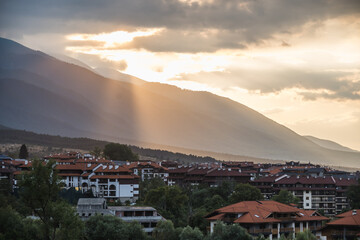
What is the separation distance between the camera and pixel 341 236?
72.3m

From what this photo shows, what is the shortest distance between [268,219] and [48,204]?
2530 cm

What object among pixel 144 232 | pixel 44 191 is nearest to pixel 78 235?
pixel 44 191

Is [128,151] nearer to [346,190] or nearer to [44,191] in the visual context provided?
[346,190]

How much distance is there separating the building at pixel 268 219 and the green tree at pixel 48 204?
19.9 meters

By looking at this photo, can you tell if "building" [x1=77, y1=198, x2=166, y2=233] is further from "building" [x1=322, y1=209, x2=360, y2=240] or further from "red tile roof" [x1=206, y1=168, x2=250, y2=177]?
"red tile roof" [x1=206, y1=168, x2=250, y2=177]

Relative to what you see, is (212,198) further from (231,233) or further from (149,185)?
(231,233)

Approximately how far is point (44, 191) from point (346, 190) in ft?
214

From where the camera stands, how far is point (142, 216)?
79938 millimetres

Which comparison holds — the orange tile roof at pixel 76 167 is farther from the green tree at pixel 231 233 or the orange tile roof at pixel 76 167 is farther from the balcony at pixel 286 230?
the green tree at pixel 231 233

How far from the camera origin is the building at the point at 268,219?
73.1 meters

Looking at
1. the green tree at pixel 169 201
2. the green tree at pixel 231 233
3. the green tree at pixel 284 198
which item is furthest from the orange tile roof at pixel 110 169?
the green tree at pixel 231 233

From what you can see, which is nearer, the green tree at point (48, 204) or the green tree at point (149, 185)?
the green tree at point (48, 204)

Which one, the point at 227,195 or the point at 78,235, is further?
the point at 227,195

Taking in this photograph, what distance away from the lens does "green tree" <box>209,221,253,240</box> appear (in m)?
67.1
